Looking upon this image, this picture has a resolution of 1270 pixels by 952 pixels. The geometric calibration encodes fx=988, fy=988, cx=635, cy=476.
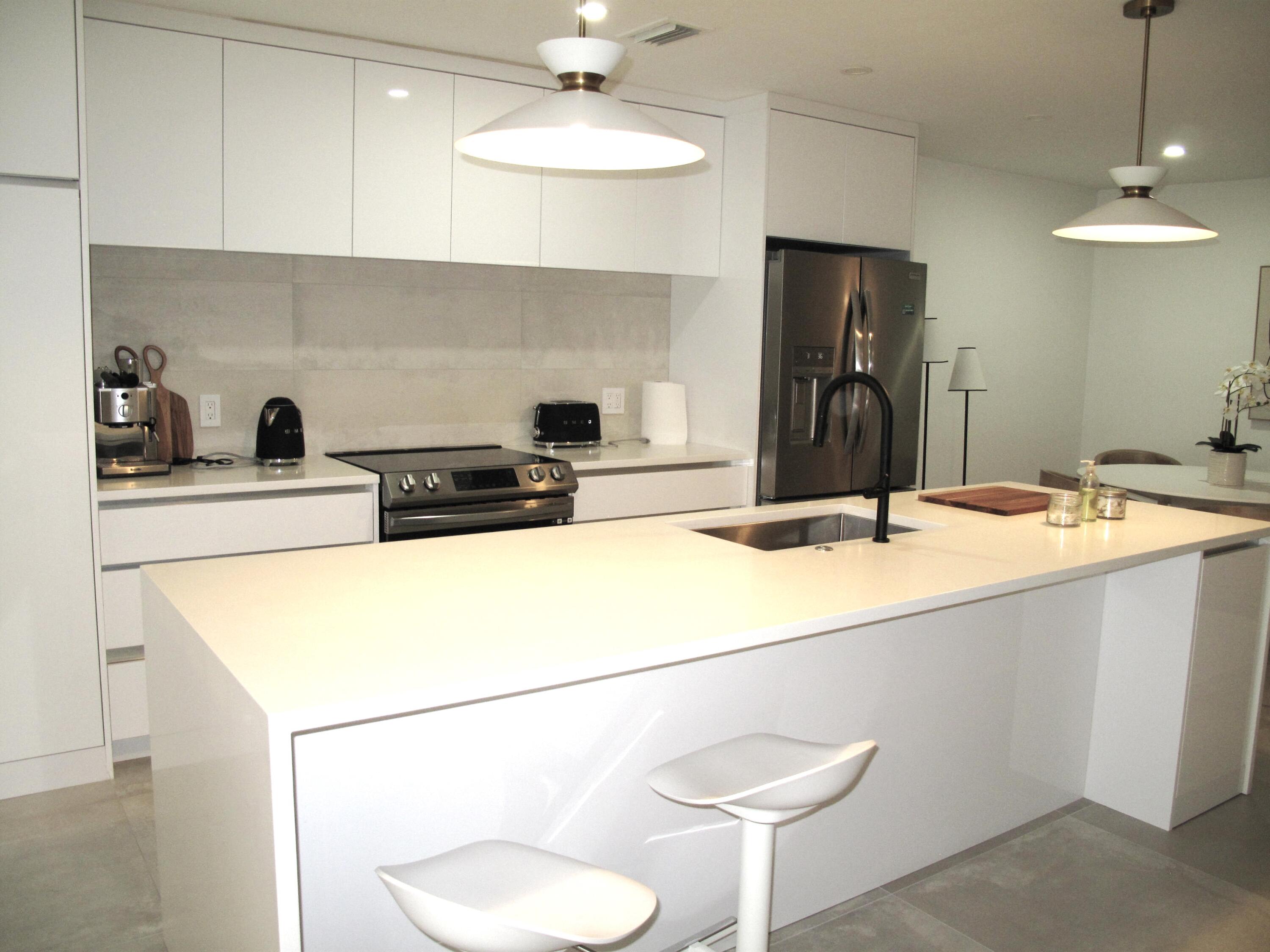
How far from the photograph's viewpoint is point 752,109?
4.18 meters

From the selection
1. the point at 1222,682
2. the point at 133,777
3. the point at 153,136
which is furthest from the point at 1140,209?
the point at 133,777

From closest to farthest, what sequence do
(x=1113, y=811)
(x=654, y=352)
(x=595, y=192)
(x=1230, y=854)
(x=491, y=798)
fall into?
(x=491, y=798)
(x=1230, y=854)
(x=1113, y=811)
(x=595, y=192)
(x=654, y=352)

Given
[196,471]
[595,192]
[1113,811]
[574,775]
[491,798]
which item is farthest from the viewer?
[595,192]

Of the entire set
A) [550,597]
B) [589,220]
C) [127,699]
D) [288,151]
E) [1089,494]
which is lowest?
[127,699]

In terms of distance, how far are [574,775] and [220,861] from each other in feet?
2.04

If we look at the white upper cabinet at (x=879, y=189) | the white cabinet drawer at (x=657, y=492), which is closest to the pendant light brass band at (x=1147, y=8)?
the white upper cabinet at (x=879, y=189)

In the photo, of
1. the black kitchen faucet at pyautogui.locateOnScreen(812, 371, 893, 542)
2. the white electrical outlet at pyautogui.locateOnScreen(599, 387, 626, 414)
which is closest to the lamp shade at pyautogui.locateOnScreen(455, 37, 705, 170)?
the black kitchen faucet at pyautogui.locateOnScreen(812, 371, 893, 542)

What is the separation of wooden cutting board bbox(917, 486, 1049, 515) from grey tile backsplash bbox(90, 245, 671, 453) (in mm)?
1859

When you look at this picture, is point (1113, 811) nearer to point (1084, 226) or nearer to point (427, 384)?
point (1084, 226)

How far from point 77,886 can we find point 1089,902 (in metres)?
2.52

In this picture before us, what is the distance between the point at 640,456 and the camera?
164 inches

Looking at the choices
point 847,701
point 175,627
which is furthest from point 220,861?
point 847,701

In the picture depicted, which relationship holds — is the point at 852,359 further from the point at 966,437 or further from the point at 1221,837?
the point at 1221,837

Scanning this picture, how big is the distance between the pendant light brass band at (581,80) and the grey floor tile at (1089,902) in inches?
79.5
